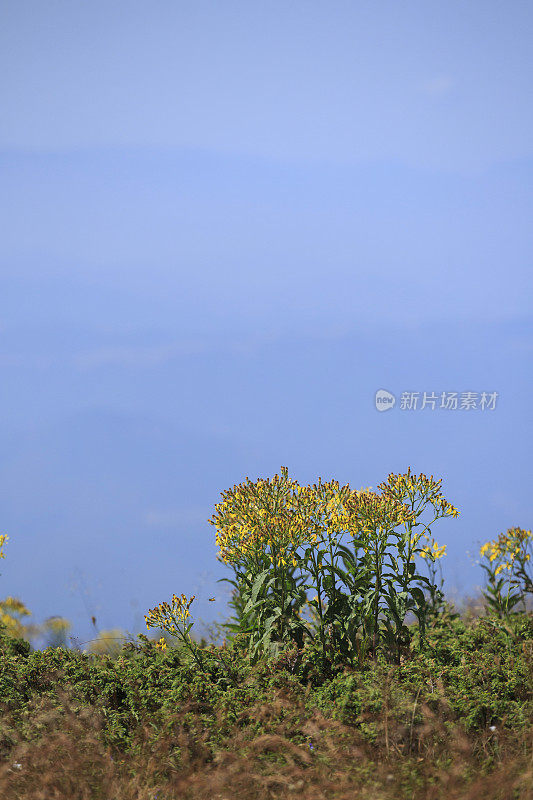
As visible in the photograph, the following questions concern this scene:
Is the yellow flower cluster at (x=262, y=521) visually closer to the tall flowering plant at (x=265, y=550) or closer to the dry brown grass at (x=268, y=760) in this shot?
the tall flowering plant at (x=265, y=550)

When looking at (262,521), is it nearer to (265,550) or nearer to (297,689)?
(265,550)

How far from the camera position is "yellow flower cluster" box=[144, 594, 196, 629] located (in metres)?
5.07

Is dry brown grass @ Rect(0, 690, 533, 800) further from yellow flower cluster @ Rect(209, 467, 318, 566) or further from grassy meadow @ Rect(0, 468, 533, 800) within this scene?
yellow flower cluster @ Rect(209, 467, 318, 566)

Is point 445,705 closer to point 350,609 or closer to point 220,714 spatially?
point 350,609

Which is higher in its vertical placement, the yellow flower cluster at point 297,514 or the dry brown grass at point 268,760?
the yellow flower cluster at point 297,514

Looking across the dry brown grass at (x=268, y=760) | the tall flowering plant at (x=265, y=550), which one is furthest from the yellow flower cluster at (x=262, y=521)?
the dry brown grass at (x=268, y=760)

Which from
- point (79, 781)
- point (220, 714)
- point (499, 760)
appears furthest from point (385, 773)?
point (79, 781)

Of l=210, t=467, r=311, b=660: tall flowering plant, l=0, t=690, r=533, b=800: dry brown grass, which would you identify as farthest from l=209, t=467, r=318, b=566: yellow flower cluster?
l=0, t=690, r=533, b=800: dry brown grass

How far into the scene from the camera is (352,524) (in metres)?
5.35

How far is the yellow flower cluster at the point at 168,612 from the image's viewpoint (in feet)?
16.6

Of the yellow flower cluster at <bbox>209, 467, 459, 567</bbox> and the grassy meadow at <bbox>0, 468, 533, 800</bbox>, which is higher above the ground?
the yellow flower cluster at <bbox>209, 467, 459, 567</bbox>

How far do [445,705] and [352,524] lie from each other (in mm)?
1260

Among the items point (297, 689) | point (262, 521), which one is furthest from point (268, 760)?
point (262, 521)

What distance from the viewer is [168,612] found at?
5.10 metres
